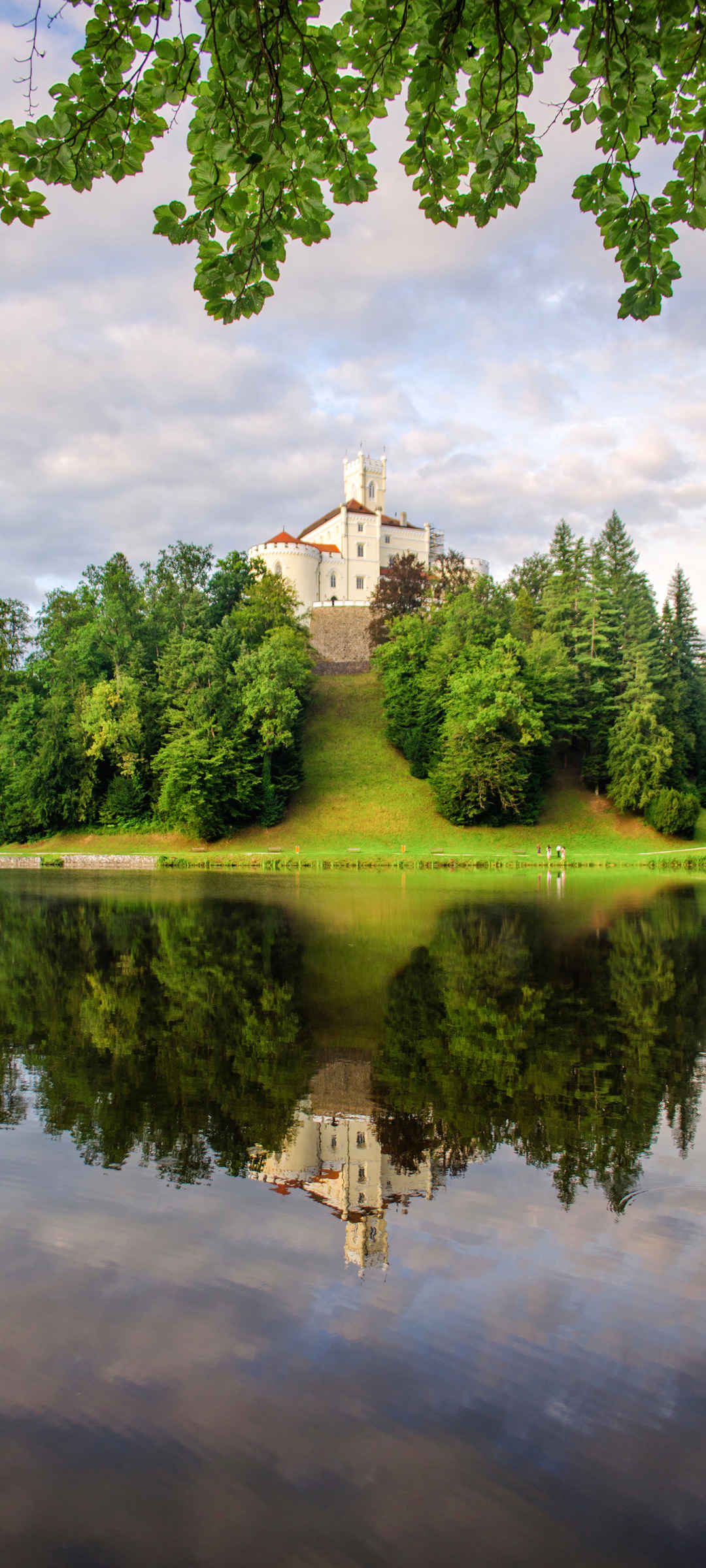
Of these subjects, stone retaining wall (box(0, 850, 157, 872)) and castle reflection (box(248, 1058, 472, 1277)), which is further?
stone retaining wall (box(0, 850, 157, 872))

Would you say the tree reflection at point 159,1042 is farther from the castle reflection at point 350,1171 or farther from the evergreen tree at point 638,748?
the evergreen tree at point 638,748

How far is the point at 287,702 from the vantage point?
4800cm

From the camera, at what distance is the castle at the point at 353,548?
86.6m

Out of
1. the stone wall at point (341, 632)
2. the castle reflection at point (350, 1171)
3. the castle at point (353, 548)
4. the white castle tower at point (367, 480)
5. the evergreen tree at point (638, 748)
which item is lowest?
the castle reflection at point (350, 1171)

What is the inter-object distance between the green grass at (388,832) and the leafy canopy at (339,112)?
112ft

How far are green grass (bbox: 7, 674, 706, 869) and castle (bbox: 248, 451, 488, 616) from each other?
30929 mm

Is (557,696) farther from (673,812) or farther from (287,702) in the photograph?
(287,702)

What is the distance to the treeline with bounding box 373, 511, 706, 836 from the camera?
47.2 meters

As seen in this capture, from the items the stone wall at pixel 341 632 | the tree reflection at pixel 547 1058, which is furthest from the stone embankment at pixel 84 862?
the stone wall at pixel 341 632

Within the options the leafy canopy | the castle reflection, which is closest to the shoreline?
the castle reflection

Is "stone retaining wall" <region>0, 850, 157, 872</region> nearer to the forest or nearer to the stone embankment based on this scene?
the stone embankment

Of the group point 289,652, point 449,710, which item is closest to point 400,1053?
point 449,710

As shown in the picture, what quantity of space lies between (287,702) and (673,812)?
20964 mm

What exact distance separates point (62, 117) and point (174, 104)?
1.91 ft
